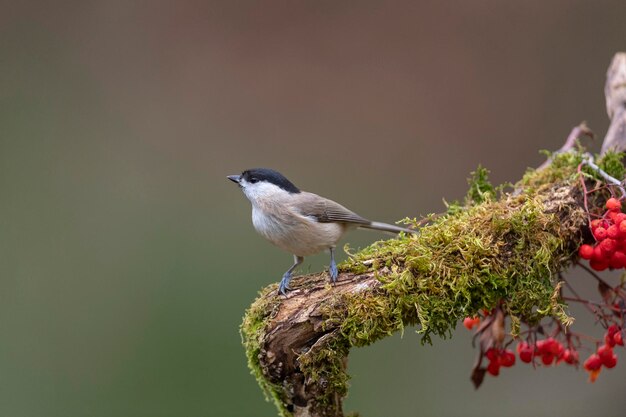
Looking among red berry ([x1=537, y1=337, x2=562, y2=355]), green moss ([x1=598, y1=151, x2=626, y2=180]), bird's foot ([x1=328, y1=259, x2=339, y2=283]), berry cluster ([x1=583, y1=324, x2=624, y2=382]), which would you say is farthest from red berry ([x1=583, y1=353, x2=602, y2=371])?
bird's foot ([x1=328, y1=259, x2=339, y2=283])

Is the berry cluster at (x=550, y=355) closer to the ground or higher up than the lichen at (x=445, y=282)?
closer to the ground

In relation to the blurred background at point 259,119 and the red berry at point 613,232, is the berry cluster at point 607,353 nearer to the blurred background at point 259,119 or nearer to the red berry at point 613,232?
the red berry at point 613,232

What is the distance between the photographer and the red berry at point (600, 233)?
7.83 feet

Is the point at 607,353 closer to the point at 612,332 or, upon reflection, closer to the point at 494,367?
the point at 612,332

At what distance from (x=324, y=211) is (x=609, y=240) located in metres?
1.11

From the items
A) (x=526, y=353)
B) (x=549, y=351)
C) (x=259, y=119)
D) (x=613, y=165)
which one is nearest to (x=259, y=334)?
(x=526, y=353)

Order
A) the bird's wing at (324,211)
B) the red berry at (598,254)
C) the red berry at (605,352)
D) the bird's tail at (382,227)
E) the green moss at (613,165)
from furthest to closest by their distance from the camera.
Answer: the bird's tail at (382,227) → the bird's wing at (324,211) → the green moss at (613,165) → the red berry at (605,352) → the red berry at (598,254)

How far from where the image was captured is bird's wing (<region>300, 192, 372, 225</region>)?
2.92 metres

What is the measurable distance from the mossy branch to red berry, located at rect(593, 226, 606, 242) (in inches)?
4.5

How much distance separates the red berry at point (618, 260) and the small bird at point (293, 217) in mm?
815

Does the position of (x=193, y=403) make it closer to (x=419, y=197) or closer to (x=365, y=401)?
(x=365, y=401)

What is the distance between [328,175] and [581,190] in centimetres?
402

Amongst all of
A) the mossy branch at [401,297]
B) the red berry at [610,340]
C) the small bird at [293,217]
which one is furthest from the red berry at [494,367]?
the small bird at [293,217]

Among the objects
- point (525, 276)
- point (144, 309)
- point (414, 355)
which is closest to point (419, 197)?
point (414, 355)
